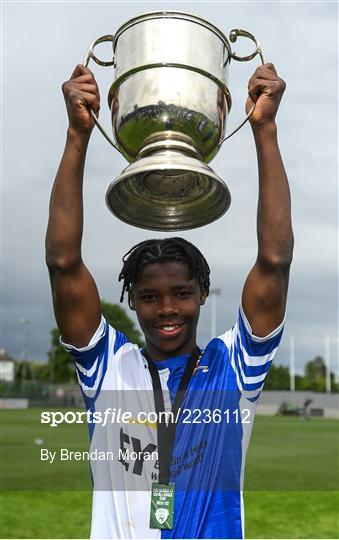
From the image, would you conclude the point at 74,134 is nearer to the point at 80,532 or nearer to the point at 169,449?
the point at 169,449

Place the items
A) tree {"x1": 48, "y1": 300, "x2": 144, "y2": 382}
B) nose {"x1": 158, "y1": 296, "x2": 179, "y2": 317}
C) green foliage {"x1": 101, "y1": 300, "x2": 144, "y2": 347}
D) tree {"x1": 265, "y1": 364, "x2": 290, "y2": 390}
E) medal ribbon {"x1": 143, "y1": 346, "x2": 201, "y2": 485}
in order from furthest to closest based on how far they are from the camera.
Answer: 1. tree {"x1": 265, "y1": 364, "x2": 290, "y2": 390}
2. tree {"x1": 48, "y1": 300, "x2": 144, "y2": 382}
3. green foliage {"x1": 101, "y1": 300, "x2": 144, "y2": 347}
4. nose {"x1": 158, "y1": 296, "x2": 179, "y2": 317}
5. medal ribbon {"x1": 143, "y1": 346, "x2": 201, "y2": 485}

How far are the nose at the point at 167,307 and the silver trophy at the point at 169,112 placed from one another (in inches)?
13.6

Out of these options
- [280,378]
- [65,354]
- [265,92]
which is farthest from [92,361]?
[280,378]

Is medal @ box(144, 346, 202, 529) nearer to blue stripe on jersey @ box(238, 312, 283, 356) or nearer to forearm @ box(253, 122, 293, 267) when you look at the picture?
blue stripe on jersey @ box(238, 312, 283, 356)

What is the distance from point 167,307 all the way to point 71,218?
53 centimetres

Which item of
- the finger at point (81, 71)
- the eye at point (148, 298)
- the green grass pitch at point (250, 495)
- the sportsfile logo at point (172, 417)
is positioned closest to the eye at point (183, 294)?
the eye at point (148, 298)

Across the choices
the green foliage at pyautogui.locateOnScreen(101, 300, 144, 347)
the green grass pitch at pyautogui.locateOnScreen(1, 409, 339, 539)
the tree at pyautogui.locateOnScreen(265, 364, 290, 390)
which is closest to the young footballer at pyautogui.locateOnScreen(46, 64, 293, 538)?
the green grass pitch at pyautogui.locateOnScreen(1, 409, 339, 539)

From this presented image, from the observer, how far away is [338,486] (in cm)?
1065

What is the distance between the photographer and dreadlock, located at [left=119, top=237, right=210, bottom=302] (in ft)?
8.59

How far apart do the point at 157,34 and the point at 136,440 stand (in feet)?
5.10

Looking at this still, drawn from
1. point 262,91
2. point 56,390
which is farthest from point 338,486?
point 56,390

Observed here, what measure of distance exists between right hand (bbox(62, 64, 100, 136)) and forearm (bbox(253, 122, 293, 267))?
2.06 feet

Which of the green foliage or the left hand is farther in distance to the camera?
the green foliage

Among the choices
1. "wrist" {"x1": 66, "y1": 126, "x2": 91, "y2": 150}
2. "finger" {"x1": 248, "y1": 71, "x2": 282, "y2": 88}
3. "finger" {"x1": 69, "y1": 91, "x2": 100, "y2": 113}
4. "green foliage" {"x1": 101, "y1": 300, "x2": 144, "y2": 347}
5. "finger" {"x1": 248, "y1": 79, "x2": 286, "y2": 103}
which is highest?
"green foliage" {"x1": 101, "y1": 300, "x2": 144, "y2": 347}
